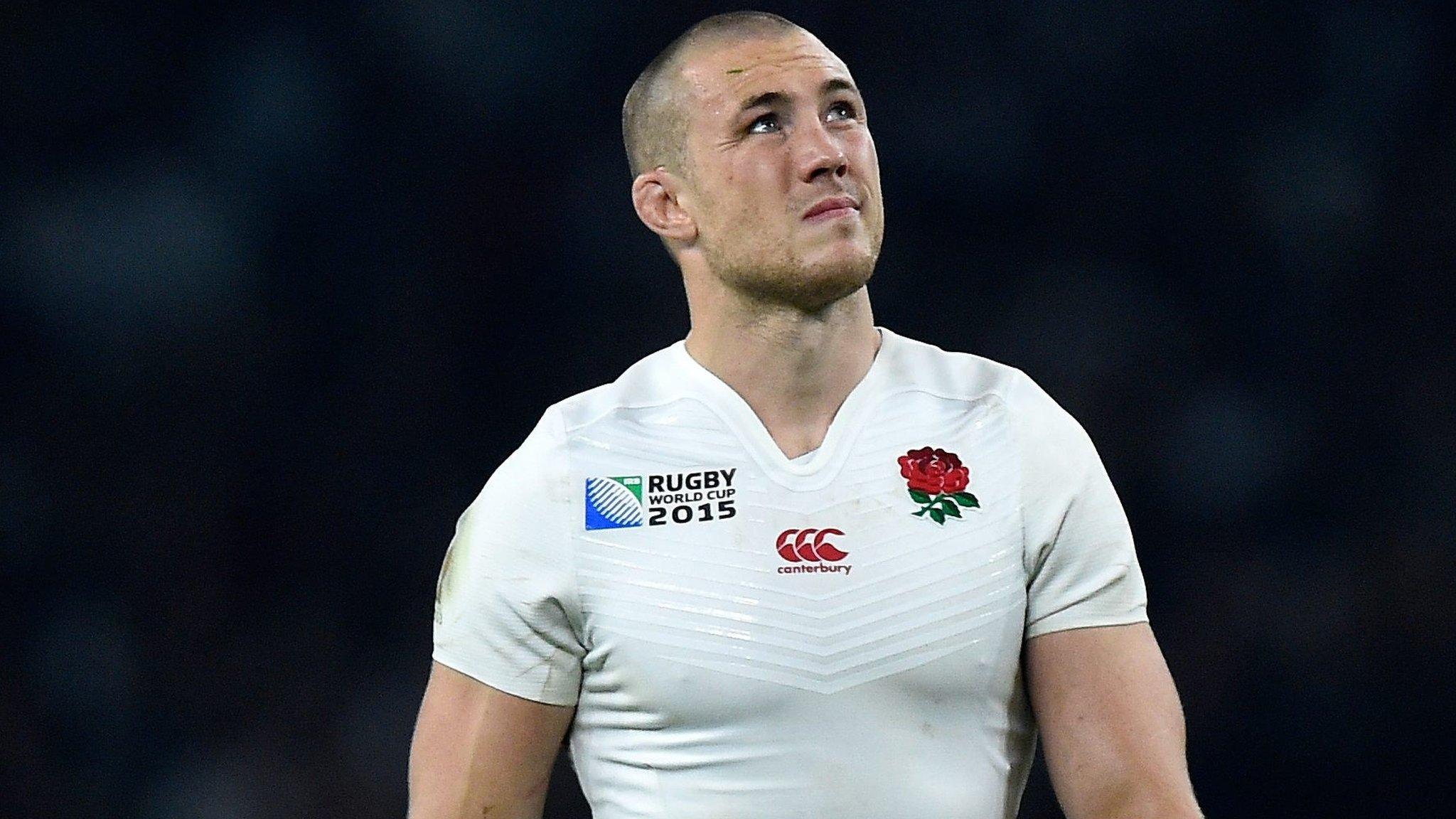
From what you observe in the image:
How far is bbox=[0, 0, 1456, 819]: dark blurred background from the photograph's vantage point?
162 inches

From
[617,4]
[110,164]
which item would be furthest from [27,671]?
[617,4]

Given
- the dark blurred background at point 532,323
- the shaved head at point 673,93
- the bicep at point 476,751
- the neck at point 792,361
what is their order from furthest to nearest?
the dark blurred background at point 532,323 < the shaved head at point 673,93 < the neck at point 792,361 < the bicep at point 476,751

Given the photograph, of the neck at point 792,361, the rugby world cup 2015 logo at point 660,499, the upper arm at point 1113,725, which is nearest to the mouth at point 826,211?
the neck at point 792,361

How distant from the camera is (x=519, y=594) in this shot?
2.51 metres

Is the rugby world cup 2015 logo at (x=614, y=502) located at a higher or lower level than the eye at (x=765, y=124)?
lower

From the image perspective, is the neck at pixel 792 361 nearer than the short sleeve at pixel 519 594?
No

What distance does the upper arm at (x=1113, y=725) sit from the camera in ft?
7.82

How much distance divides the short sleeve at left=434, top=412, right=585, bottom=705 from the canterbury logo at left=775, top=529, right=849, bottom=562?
0.29 metres

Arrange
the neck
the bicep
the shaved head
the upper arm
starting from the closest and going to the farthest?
the upper arm < the bicep < the neck < the shaved head

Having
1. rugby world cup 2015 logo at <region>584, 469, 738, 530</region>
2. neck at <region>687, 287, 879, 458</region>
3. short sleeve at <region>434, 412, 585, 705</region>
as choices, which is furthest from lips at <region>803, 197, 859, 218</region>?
short sleeve at <region>434, 412, 585, 705</region>

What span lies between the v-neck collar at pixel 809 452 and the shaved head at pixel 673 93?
312 millimetres

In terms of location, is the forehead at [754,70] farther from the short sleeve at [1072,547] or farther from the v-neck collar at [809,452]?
the short sleeve at [1072,547]

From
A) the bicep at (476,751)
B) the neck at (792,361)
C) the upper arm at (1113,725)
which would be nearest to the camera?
the upper arm at (1113,725)

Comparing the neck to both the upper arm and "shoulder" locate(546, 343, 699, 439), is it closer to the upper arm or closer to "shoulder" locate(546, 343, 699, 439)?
"shoulder" locate(546, 343, 699, 439)
